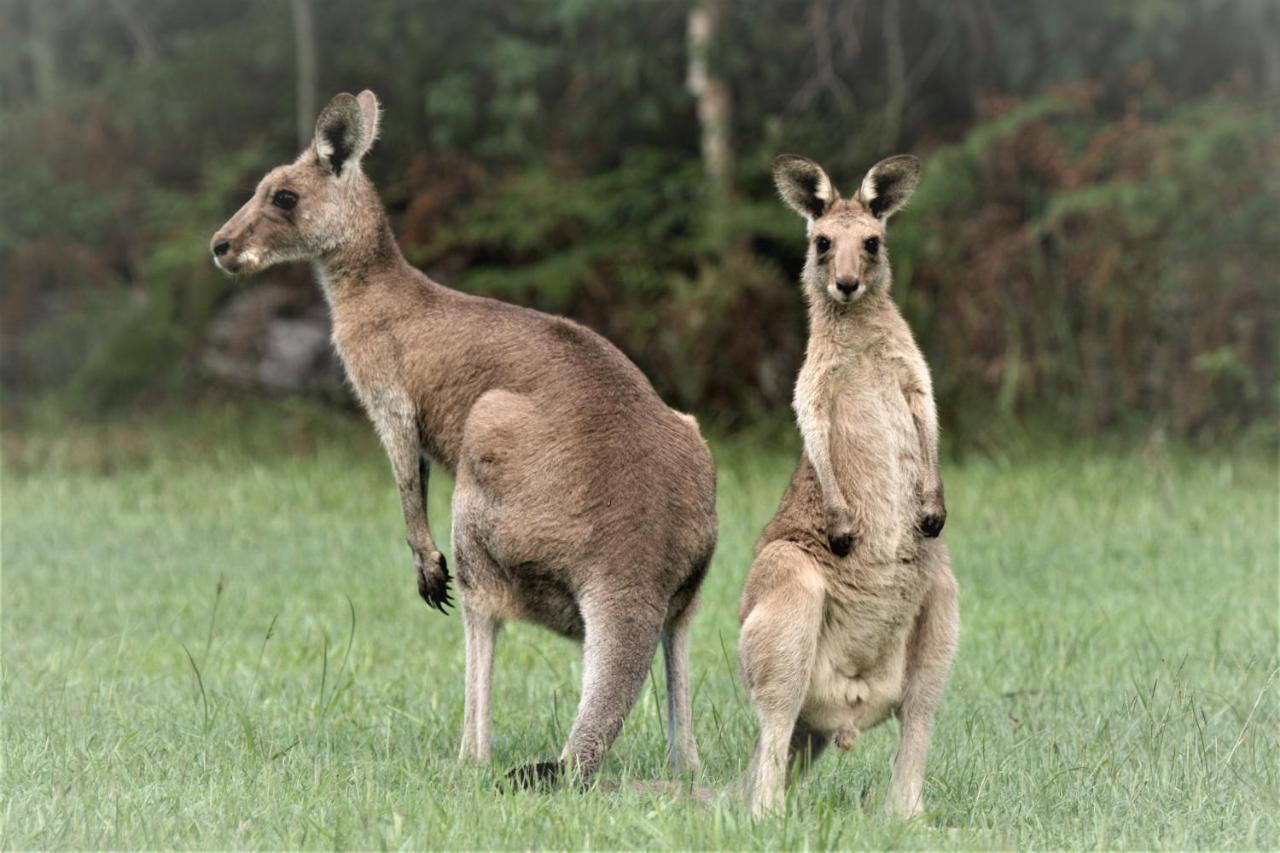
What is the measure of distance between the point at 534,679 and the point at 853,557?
7.48ft

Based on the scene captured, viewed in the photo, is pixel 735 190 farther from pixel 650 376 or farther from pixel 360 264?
pixel 360 264

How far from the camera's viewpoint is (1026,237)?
38.7ft

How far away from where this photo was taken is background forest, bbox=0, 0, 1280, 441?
11.6m

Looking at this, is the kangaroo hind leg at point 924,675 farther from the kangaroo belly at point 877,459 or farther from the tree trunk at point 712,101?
the tree trunk at point 712,101

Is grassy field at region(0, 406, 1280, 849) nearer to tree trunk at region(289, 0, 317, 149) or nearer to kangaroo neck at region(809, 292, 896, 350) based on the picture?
kangaroo neck at region(809, 292, 896, 350)

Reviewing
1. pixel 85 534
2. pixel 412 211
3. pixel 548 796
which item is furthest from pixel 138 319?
pixel 548 796

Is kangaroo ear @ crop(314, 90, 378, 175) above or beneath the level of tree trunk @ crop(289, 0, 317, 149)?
beneath

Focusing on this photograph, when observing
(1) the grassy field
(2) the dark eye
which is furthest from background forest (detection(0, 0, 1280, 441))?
(2) the dark eye

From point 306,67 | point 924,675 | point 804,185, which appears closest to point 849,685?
point 924,675

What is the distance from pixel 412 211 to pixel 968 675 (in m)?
8.85

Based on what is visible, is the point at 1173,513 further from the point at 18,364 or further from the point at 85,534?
the point at 18,364

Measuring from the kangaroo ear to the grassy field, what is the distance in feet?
5.28

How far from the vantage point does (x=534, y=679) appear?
617cm

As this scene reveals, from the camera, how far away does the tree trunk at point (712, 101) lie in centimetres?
1288
